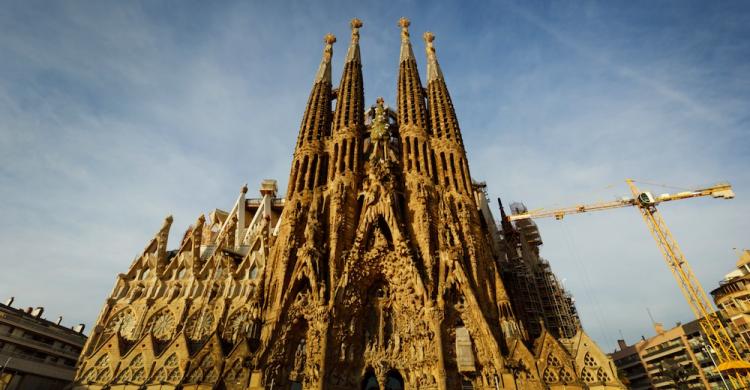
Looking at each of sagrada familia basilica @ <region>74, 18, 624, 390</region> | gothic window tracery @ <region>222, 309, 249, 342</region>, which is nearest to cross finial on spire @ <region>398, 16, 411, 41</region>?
sagrada familia basilica @ <region>74, 18, 624, 390</region>

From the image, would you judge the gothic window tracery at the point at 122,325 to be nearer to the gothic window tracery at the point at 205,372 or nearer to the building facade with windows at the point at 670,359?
the gothic window tracery at the point at 205,372

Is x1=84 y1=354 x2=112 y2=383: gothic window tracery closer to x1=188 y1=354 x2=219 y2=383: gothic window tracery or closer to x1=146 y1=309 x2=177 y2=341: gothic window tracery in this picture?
x1=146 y1=309 x2=177 y2=341: gothic window tracery

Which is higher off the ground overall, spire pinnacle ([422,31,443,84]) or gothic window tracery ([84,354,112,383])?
spire pinnacle ([422,31,443,84])

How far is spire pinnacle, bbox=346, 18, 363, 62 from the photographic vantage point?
3839 cm

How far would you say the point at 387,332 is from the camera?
21.6 meters

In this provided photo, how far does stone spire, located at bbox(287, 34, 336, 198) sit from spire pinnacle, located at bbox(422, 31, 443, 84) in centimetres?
942

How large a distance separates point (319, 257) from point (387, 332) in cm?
559

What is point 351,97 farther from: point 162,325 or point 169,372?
point 169,372

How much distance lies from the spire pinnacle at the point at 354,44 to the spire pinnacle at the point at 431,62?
702cm

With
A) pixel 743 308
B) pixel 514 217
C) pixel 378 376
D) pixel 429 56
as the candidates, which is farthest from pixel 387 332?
pixel 743 308

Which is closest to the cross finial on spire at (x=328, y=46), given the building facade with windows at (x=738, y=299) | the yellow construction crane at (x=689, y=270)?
the yellow construction crane at (x=689, y=270)

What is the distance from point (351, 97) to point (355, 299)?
60.0ft

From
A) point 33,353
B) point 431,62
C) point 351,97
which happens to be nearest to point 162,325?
point 33,353

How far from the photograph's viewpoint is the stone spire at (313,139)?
91.6ft
